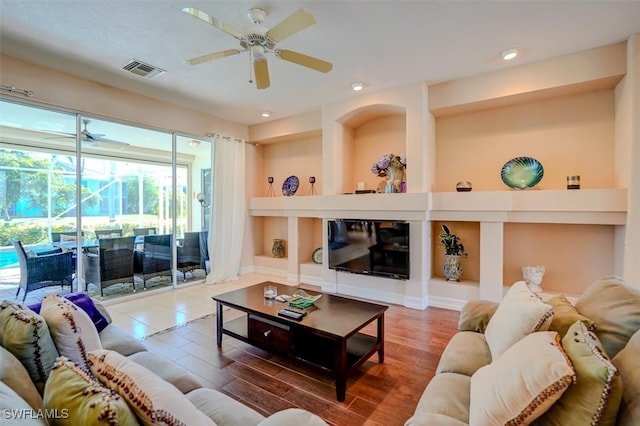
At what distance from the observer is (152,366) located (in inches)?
65.9

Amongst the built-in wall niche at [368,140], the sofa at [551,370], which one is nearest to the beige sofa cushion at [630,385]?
the sofa at [551,370]

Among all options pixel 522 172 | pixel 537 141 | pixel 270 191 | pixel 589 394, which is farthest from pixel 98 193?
pixel 537 141

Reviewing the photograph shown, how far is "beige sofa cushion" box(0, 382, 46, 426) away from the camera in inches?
28.5

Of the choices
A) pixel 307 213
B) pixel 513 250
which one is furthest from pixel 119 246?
pixel 513 250

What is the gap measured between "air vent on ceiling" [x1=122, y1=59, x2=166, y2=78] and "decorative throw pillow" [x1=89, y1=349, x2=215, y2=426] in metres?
3.50

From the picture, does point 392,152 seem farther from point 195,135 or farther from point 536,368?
point 536,368

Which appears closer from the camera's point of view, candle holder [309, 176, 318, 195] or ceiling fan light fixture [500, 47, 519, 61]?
ceiling fan light fixture [500, 47, 519, 61]

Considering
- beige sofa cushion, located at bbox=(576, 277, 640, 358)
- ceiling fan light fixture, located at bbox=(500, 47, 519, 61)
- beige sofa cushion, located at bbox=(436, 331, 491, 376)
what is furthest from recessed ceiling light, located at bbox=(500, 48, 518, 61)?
beige sofa cushion, located at bbox=(436, 331, 491, 376)

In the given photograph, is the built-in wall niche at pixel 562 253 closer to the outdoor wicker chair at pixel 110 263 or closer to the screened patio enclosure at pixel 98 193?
the screened patio enclosure at pixel 98 193

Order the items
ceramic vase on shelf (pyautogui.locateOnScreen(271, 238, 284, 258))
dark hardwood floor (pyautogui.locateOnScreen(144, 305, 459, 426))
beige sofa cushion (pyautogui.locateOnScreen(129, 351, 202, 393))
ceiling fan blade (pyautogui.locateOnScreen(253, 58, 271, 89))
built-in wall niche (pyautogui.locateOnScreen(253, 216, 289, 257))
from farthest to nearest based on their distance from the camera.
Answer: built-in wall niche (pyautogui.locateOnScreen(253, 216, 289, 257))
ceramic vase on shelf (pyautogui.locateOnScreen(271, 238, 284, 258))
ceiling fan blade (pyautogui.locateOnScreen(253, 58, 271, 89))
dark hardwood floor (pyautogui.locateOnScreen(144, 305, 459, 426))
beige sofa cushion (pyautogui.locateOnScreen(129, 351, 202, 393))

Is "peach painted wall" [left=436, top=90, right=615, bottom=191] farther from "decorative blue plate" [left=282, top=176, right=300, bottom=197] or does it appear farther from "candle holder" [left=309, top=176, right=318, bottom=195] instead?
"decorative blue plate" [left=282, top=176, right=300, bottom=197]

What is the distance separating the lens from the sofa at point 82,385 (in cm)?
80

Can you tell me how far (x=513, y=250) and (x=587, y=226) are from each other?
2.65 ft

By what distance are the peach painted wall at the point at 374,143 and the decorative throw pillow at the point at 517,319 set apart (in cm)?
322
